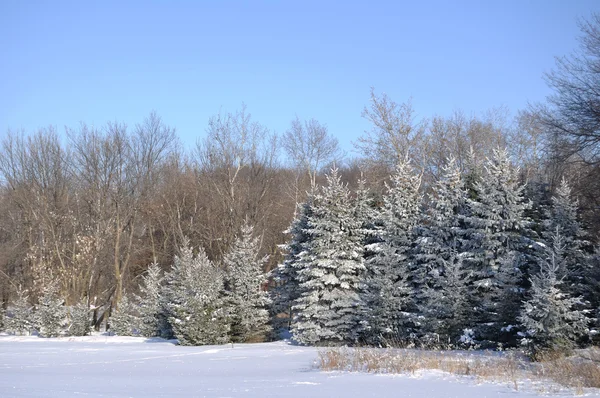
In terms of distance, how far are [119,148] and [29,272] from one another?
32.5ft

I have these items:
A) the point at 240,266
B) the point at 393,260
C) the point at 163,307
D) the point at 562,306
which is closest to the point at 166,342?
the point at 163,307

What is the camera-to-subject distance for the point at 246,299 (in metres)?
25.8

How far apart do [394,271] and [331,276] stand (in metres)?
2.52

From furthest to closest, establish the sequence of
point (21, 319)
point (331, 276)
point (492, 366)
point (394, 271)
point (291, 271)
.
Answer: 1. point (21, 319)
2. point (291, 271)
3. point (331, 276)
4. point (394, 271)
5. point (492, 366)

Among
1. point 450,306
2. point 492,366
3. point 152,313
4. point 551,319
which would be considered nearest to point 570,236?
point 450,306

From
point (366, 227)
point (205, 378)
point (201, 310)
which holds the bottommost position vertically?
point (205, 378)

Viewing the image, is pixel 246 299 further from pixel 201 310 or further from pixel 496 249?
pixel 496 249

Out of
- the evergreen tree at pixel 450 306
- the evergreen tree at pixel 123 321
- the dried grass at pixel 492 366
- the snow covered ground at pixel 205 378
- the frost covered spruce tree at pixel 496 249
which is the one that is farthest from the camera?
the evergreen tree at pixel 123 321

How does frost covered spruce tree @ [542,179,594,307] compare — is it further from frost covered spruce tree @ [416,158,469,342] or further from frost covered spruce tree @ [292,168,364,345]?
frost covered spruce tree @ [292,168,364,345]

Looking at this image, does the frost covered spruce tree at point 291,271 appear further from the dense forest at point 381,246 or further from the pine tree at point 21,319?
the pine tree at point 21,319

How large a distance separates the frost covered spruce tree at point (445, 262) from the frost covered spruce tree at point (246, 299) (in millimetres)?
7115

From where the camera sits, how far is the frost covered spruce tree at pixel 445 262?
20.0 metres

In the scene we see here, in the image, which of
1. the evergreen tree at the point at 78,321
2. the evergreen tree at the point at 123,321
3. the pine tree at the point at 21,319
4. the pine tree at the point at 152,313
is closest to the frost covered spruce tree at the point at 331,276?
the pine tree at the point at 152,313

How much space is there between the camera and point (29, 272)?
3884cm
